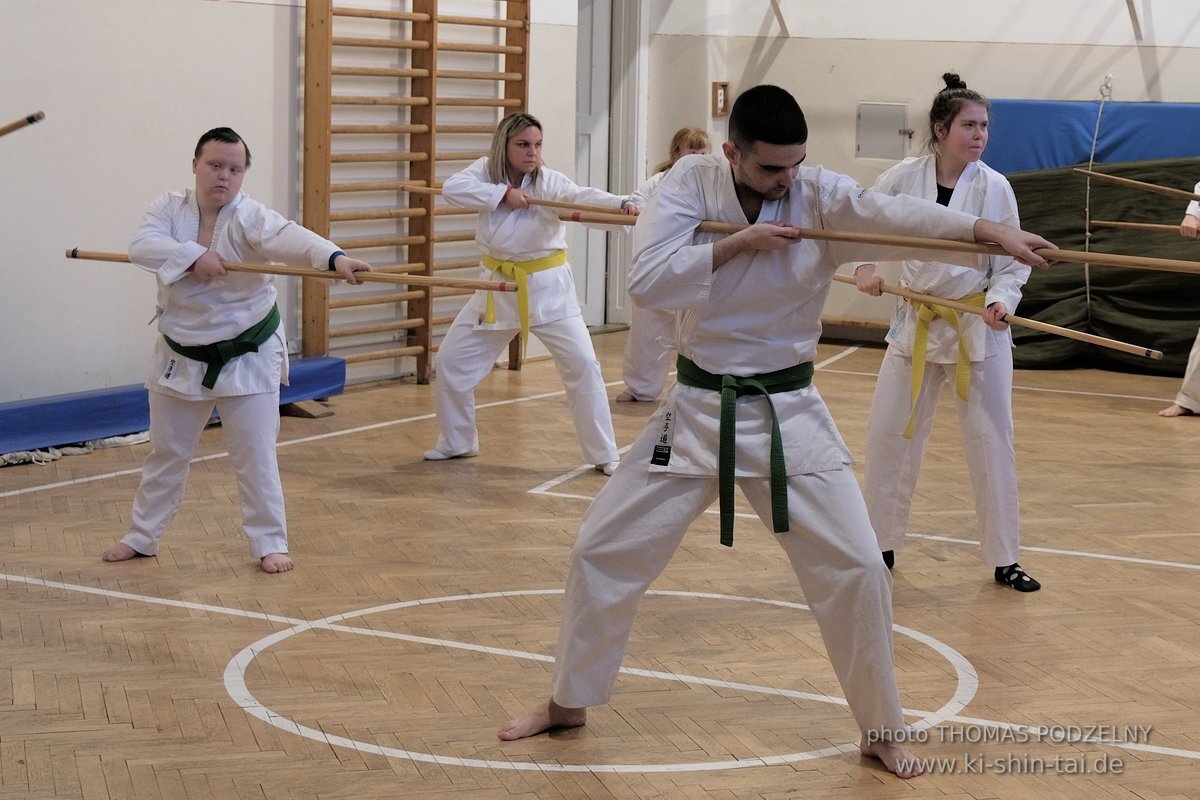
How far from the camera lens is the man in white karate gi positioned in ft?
10.1

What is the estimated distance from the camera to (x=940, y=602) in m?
4.52

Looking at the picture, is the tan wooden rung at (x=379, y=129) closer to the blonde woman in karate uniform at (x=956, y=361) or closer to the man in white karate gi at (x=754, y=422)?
the blonde woman in karate uniform at (x=956, y=361)

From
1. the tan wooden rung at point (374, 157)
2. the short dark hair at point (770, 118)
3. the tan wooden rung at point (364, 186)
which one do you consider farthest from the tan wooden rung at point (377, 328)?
the short dark hair at point (770, 118)

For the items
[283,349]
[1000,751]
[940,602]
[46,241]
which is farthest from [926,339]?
[46,241]

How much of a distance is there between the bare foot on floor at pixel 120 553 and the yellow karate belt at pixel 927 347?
2445mm

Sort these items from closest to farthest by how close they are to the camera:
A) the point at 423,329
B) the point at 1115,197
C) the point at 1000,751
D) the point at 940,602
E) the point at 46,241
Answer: the point at 1000,751, the point at 940,602, the point at 46,241, the point at 423,329, the point at 1115,197

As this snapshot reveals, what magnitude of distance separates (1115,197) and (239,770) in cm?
745

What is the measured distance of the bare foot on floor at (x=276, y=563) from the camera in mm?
4688

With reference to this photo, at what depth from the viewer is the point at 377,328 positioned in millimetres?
8016

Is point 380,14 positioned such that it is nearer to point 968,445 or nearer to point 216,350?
point 216,350

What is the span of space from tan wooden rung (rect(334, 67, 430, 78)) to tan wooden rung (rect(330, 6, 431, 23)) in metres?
0.26

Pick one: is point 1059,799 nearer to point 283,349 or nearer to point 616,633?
point 616,633

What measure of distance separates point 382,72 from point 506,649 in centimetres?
452

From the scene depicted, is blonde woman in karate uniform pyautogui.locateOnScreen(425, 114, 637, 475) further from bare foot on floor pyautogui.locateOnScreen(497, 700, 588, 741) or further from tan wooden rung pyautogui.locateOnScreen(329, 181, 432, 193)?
bare foot on floor pyautogui.locateOnScreen(497, 700, 588, 741)
